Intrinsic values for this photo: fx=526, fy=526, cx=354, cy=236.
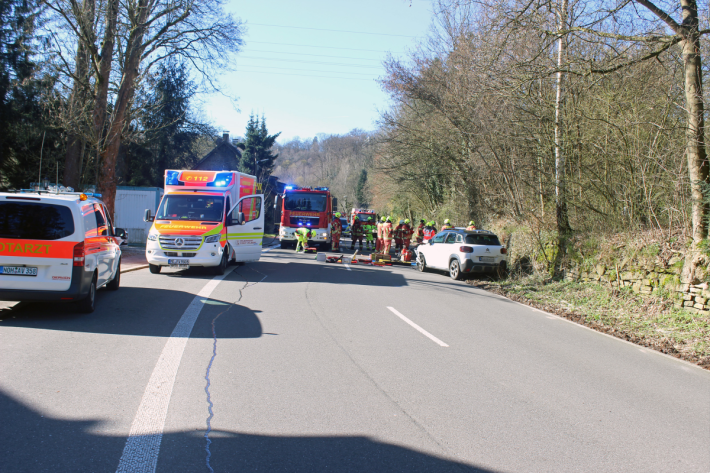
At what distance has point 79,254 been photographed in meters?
7.77

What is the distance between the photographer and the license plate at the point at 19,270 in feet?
24.7

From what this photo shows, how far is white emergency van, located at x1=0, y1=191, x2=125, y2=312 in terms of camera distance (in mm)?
7551

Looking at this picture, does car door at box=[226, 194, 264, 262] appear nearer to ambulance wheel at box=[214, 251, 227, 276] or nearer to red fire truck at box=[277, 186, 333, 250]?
ambulance wheel at box=[214, 251, 227, 276]

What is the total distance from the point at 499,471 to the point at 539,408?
157 centimetres

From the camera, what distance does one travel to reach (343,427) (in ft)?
14.1

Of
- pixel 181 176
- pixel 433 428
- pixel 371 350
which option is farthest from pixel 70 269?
pixel 181 176

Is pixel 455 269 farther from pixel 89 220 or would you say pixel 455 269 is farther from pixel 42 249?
pixel 42 249

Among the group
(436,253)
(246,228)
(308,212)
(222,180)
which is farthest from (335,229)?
(222,180)

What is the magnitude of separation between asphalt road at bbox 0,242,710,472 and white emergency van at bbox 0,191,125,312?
0.50 meters

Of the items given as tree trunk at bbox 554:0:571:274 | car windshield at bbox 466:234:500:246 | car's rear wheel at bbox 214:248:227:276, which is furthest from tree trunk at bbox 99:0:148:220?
tree trunk at bbox 554:0:571:274

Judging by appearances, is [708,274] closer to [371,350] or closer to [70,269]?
[371,350]

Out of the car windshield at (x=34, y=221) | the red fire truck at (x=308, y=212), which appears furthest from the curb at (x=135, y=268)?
the red fire truck at (x=308, y=212)

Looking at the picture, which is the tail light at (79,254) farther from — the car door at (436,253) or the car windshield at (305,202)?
the car windshield at (305,202)

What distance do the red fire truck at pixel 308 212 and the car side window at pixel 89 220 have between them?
56.8ft
